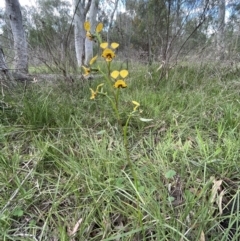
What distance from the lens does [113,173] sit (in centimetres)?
93

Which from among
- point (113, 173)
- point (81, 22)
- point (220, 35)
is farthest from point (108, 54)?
point (81, 22)

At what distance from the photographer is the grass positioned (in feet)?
2.39

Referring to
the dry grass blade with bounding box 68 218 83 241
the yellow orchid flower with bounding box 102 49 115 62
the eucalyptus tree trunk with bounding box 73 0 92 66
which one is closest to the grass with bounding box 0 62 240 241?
the dry grass blade with bounding box 68 218 83 241

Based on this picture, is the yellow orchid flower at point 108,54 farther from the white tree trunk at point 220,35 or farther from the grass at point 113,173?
the white tree trunk at point 220,35

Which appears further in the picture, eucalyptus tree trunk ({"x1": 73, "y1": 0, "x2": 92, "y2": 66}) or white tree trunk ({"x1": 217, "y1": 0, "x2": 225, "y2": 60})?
white tree trunk ({"x1": 217, "y1": 0, "x2": 225, "y2": 60})

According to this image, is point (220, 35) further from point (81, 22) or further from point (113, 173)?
point (113, 173)

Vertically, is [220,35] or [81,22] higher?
[81,22]

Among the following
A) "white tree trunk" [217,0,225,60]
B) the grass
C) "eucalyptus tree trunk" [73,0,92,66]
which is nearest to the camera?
the grass

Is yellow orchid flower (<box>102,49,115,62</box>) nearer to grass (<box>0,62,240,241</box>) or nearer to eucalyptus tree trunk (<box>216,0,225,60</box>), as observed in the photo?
grass (<box>0,62,240,241</box>)

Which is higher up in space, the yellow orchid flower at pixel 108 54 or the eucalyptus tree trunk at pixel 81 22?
the eucalyptus tree trunk at pixel 81 22

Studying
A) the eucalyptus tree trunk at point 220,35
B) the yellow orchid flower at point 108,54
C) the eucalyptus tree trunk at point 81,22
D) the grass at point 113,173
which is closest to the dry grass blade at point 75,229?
the grass at point 113,173

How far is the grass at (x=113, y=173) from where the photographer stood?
728 millimetres

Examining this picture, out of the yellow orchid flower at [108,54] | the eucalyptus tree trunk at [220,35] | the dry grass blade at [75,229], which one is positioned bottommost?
the dry grass blade at [75,229]

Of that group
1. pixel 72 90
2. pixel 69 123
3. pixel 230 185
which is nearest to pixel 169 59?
pixel 72 90
